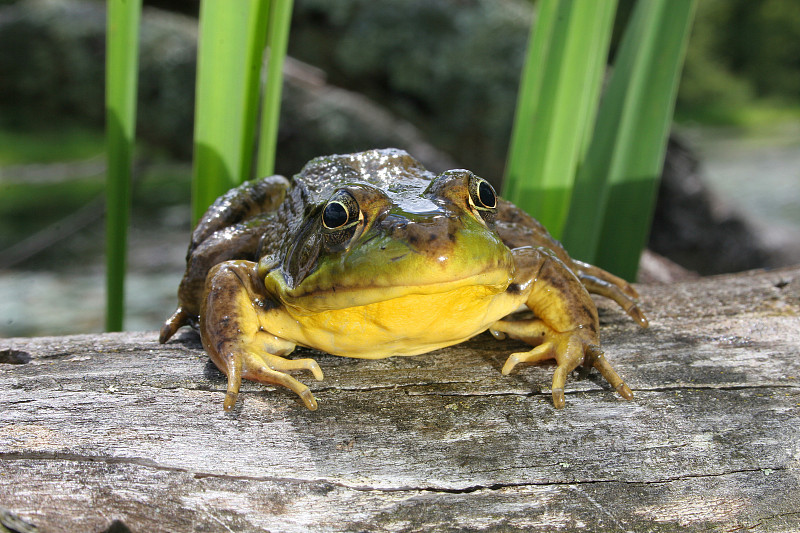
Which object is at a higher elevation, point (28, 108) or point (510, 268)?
point (510, 268)

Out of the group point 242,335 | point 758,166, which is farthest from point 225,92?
point 758,166

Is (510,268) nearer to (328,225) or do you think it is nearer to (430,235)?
(430,235)

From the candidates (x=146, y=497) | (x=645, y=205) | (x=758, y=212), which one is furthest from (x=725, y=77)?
(x=146, y=497)

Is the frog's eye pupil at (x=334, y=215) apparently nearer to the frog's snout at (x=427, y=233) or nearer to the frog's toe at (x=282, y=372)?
the frog's snout at (x=427, y=233)

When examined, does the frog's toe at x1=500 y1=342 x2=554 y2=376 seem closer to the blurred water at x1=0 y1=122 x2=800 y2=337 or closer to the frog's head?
the frog's head

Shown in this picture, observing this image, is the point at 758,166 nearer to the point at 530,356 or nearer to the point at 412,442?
the point at 530,356

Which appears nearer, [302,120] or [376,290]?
[376,290]
